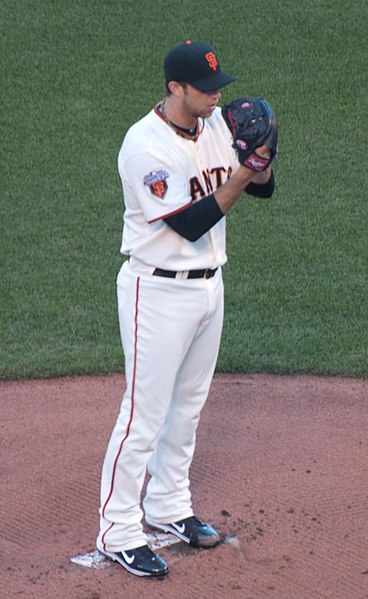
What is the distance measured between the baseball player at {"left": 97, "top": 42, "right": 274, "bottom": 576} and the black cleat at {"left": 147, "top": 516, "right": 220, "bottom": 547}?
11mm

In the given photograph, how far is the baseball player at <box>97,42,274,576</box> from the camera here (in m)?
4.18

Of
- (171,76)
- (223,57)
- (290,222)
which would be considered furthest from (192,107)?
(223,57)

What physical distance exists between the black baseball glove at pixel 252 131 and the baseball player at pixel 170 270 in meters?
0.02

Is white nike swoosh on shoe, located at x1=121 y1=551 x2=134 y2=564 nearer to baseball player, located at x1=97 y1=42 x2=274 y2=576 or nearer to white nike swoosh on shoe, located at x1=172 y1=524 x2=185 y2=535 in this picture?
baseball player, located at x1=97 y1=42 x2=274 y2=576

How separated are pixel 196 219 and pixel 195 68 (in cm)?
60

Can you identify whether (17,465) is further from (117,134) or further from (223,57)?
(223,57)

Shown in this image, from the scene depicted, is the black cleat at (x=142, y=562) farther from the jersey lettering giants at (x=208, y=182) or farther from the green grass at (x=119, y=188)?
the green grass at (x=119, y=188)

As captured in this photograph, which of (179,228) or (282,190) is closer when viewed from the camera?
(179,228)

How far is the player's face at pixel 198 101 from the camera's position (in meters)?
4.21

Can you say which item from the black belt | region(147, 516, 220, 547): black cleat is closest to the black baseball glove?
the black belt

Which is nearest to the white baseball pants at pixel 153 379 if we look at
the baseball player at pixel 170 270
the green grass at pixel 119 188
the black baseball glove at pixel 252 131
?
the baseball player at pixel 170 270

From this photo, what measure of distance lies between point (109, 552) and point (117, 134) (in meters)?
6.40

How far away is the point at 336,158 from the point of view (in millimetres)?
9945

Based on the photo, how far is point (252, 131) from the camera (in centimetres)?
418
